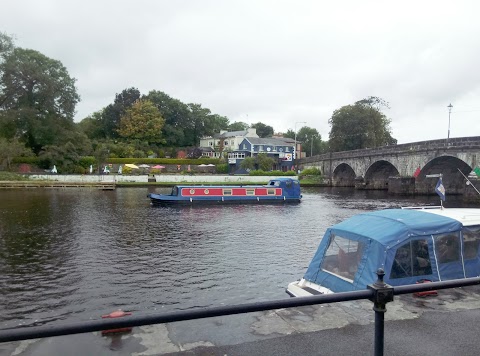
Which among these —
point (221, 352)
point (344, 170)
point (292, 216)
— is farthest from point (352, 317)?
point (344, 170)

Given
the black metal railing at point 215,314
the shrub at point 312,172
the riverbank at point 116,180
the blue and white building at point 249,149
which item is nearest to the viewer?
the black metal railing at point 215,314

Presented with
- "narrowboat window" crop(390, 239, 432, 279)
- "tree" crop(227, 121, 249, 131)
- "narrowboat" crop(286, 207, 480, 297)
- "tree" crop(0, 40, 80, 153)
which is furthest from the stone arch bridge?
"tree" crop(227, 121, 249, 131)

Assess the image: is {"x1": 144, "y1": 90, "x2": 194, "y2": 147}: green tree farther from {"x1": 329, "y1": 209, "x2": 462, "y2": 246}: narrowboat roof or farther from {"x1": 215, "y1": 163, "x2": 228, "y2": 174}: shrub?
{"x1": 329, "y1": 209, "x2": 462, "y2": 246}: narrowboat roof

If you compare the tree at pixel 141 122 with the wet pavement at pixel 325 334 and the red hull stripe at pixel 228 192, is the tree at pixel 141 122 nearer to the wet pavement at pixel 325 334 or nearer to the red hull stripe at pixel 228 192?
the red hull stripe at pixel 228 192

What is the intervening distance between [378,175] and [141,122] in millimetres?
55857

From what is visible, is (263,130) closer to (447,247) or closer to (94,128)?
(94,128)

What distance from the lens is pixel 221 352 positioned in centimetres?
532

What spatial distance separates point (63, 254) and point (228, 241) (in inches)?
364

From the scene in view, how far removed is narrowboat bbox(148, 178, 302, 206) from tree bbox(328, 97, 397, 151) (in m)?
46.3

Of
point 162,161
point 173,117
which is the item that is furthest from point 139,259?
point 173,117

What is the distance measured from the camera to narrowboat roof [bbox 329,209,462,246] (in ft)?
35.3

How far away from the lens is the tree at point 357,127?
88.7m

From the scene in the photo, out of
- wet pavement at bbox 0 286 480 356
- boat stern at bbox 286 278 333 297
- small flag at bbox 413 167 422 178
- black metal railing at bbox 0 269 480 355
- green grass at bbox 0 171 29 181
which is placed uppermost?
small flag at bbox 413 167 422 178

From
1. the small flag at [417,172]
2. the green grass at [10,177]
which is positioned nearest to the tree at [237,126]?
the green grass at [10,177]
